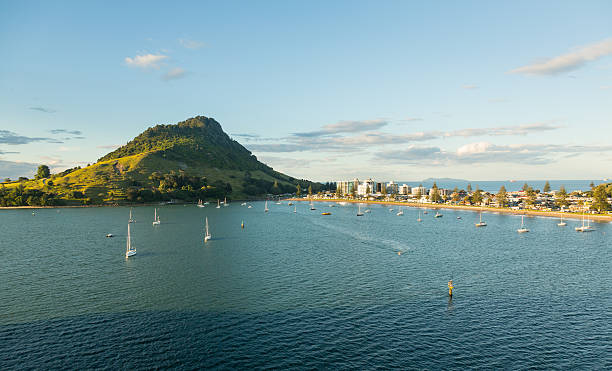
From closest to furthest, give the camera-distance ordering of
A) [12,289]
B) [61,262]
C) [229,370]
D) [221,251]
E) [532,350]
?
[229,370]
[532,350]
[12,289]
[61,262]
[221,251]

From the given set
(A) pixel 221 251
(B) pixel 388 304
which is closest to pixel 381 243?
(A) pixel 221 251

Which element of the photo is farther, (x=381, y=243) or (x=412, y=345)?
(x=381, y=243)

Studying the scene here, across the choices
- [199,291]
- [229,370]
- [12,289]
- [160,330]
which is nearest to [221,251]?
[199,291]

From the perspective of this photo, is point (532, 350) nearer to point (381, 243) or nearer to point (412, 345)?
point (412, 345)

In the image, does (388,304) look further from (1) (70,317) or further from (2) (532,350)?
(1) (70,317)

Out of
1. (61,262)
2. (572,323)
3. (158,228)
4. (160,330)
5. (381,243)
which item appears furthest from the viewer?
(158,228)

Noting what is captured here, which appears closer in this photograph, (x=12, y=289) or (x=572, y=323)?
(x=572, y=323)
